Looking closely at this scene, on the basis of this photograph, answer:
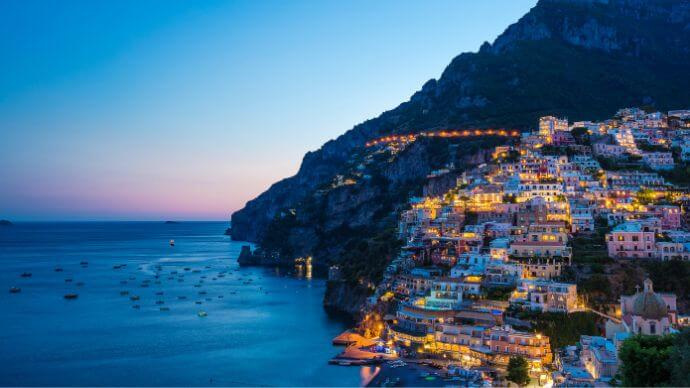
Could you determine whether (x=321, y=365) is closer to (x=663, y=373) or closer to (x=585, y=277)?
(x=585, y=277)

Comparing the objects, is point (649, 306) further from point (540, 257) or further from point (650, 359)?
point (540, 257)

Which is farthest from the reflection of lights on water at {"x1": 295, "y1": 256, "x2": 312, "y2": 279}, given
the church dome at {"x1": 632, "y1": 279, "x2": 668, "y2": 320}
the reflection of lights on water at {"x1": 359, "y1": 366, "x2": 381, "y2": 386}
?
the church dome at {"x1": 632, "y1": 279, "x2": 668, "y2": 320}

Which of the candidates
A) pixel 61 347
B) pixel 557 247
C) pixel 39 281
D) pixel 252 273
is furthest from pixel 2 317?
pixel 557 247

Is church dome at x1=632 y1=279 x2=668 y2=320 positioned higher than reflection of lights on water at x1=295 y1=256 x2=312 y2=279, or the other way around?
church dome at x1=632 y1=279 x2=668 y2=320

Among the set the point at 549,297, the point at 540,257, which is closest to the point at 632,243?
the point at 540,257

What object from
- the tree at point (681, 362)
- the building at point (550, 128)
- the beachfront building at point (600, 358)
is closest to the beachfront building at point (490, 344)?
the beachfront building at point (600, 358)

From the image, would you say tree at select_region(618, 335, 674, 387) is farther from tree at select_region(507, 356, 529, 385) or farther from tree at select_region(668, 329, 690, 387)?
tree at select_region(507, 356, 529, 385)

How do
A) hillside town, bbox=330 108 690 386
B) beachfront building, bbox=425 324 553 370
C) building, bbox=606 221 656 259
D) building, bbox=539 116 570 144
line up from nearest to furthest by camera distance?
hillside town, bbox=330 108 690 386, beachfront building, bbox=425 324 553 370, building, bbox=606 221 656 259, building, bbox=539 116 570 144
